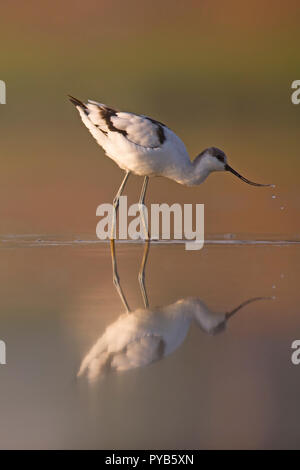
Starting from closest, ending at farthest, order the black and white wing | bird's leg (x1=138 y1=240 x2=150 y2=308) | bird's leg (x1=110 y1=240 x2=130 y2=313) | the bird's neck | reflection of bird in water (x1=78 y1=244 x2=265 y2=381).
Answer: reflection of bird in water (x1=78 y1=244 x2=265 y2=381) < bird's leg (x1=110 y1=240 x2=130 y2=313) < bird's leg (x1=138 y1=240 x2=150 y2=308) < the black and white wing < the bird's neck

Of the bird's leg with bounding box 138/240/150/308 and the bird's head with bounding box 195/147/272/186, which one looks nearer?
the bird's leg with bounding box 138/240/150/308

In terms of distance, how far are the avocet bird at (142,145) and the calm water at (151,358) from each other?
1.76 meters

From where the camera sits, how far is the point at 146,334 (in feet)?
12.6

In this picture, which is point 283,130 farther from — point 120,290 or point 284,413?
point 284,413

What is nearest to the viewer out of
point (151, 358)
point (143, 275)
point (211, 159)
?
point (151, 358)

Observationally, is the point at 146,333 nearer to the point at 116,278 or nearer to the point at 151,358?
the point at 151,358

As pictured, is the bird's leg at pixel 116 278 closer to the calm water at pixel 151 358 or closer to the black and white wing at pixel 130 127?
the calm water at pixel 151 358

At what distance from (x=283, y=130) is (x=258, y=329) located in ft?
30.3

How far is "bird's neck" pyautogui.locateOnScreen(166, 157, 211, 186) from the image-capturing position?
778cm

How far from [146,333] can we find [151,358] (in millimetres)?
376

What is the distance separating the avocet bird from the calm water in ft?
5.78

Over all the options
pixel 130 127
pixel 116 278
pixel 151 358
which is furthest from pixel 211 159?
pixel 151 358

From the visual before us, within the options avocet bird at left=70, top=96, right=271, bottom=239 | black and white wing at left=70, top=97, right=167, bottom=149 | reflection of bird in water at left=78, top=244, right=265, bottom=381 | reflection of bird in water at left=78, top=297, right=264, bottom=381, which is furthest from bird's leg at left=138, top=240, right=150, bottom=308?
black and white wing at left=70, top=97, right=167, bottom=149

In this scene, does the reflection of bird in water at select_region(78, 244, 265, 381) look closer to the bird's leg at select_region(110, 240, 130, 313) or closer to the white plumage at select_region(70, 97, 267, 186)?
the bird's leg at select_region(110, 240, 130, 313)
